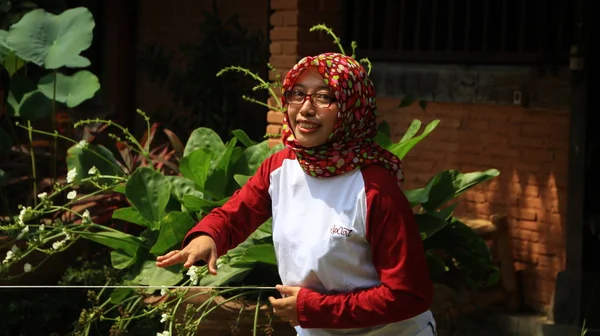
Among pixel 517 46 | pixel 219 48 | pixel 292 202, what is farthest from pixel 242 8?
pixel 292 202

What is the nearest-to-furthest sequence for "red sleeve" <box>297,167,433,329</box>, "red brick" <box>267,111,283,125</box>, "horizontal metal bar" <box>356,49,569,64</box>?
"red sleeve" <box>297,167,433,329</box> → "horizontal metal bar" <box>356,49,569,64</box> → "red brick" <box>267,111,283,125</box>

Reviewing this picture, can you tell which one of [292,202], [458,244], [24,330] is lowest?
[24,330]

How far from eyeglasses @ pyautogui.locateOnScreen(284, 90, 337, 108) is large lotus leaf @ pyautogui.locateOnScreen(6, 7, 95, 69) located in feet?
12.3

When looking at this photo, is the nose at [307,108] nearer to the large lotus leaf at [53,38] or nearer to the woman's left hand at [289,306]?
the woman's left hand at [289,306]

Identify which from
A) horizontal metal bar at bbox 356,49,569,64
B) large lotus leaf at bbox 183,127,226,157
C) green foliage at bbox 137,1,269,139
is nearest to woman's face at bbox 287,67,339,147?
large lotus leaf at bbox 183,127,226,157

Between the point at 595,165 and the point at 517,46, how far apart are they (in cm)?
84

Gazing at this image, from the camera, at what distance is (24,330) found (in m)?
6.88

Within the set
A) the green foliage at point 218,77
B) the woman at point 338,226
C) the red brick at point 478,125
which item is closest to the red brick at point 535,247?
the red brick at point 478,125

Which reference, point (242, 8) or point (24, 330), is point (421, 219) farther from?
point (242, 8)

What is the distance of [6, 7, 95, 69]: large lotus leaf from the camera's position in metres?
7.02

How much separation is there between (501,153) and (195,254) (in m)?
4.13

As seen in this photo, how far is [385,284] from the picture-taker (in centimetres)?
320

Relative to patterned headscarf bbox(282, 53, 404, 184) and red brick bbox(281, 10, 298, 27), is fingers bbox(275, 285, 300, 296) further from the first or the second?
red brick bbox(281, 10, 298, 27)

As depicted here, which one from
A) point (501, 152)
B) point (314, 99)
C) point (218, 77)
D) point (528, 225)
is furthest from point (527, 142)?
point (314, 99)
